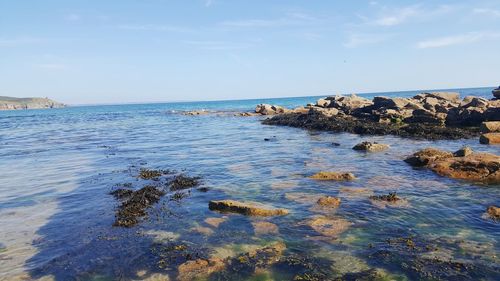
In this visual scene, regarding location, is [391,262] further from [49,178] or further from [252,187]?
[49,178]

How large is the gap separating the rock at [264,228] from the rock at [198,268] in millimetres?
1910

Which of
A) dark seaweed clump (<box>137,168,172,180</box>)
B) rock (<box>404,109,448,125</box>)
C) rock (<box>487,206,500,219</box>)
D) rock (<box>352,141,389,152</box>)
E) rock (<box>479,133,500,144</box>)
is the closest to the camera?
rock (<box>487,206,500,219</box>)

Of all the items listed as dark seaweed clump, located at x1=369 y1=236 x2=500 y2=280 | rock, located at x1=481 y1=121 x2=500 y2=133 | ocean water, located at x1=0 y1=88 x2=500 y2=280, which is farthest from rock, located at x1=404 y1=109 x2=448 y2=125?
dark seaweed clump, located at x1=369 y1=236 x2=500 y2=280

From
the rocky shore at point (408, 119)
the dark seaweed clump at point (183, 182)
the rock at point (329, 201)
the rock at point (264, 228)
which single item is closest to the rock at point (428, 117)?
the rocky shore at point (408, 119)

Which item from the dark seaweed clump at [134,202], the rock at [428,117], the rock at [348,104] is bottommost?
the dark seaweed clump at [134,202]

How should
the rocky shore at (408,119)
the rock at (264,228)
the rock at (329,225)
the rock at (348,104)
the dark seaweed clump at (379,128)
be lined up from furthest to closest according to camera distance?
the rock at (348,104)
the rocky shore at (408,119)
the dark seaweed clump at (379,128)
the rock at (264,228)
the rock at (329,225)

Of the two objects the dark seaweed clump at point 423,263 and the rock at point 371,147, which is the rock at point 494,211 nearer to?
the dark seaweed clump at point 423,263

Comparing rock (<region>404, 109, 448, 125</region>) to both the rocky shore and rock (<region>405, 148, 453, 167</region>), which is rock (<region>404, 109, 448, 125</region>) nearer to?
the rocky shore

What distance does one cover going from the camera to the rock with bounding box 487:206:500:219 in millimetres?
10896

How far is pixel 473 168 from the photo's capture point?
51.5 ft

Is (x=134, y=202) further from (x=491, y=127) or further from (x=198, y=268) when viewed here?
(x=491, y=127)

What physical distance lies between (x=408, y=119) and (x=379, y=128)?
5.80 meters

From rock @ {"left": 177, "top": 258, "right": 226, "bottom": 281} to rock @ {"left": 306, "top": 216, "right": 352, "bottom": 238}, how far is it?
10.0 ft

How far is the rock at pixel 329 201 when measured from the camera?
12.4 metres
